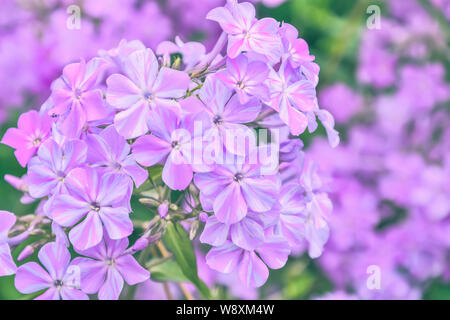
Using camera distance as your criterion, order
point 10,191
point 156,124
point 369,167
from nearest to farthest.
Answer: point 156,124
point 10,191
point 369,167

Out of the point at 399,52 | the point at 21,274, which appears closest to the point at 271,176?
the point at 21,274

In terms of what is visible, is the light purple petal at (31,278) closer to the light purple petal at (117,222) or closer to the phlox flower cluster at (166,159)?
the phlox flower cluster at (166,159)

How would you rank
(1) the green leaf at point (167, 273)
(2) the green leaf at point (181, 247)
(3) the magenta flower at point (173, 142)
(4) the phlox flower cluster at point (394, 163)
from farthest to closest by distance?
1. (4) the phlox flower cluster at point (394, 163)
2. (1) the green leaf at point (167, 273)
3. (2) the green leaf at point (181, 247)
4. (3) the magenta flower at point (173, 142)

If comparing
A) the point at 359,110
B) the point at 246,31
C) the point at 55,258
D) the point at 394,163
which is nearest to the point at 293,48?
the point at 246,31

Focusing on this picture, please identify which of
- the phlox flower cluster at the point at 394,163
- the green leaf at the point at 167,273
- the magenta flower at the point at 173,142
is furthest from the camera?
the phlox flower cluster at the point at 394,163

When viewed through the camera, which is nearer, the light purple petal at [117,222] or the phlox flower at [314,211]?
the light purple petal at [117,222]

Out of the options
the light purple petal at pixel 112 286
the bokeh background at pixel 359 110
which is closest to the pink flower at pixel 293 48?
the light purple petal at pixel 112 286

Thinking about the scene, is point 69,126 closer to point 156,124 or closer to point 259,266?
point 156,124
